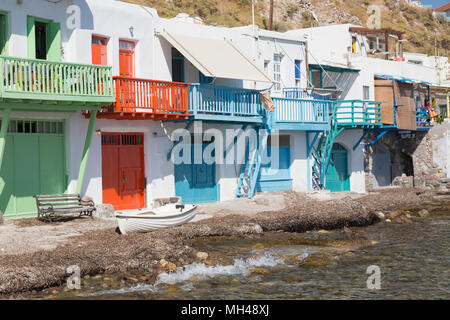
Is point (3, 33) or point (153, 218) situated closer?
point (153, 218)

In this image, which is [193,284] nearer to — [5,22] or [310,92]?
[5,22]

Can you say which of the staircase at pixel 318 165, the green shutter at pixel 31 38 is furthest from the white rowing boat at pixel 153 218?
the staircase at pixel 318 165

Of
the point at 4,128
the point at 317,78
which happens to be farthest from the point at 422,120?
the point at 4,128

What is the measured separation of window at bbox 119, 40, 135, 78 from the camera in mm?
23156

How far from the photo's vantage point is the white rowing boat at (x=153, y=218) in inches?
663

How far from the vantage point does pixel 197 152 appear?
25.7m

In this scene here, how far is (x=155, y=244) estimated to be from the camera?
1527 centimetres

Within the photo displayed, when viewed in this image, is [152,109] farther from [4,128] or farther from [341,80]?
[341,80]

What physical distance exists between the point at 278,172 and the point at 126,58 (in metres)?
9.82

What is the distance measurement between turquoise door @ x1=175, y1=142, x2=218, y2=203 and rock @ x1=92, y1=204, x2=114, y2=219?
14.5 feet

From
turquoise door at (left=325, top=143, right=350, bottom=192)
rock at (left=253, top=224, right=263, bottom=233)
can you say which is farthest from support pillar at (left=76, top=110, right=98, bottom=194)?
turquoise door at (left=325, top=143, right=350, bottom=192)

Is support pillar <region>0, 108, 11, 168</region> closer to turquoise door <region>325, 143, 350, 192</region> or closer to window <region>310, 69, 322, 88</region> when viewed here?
window <region>310, 69, 322, 88</region>

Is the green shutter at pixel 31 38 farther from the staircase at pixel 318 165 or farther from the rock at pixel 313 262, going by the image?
the staircase at pixel 318 165
